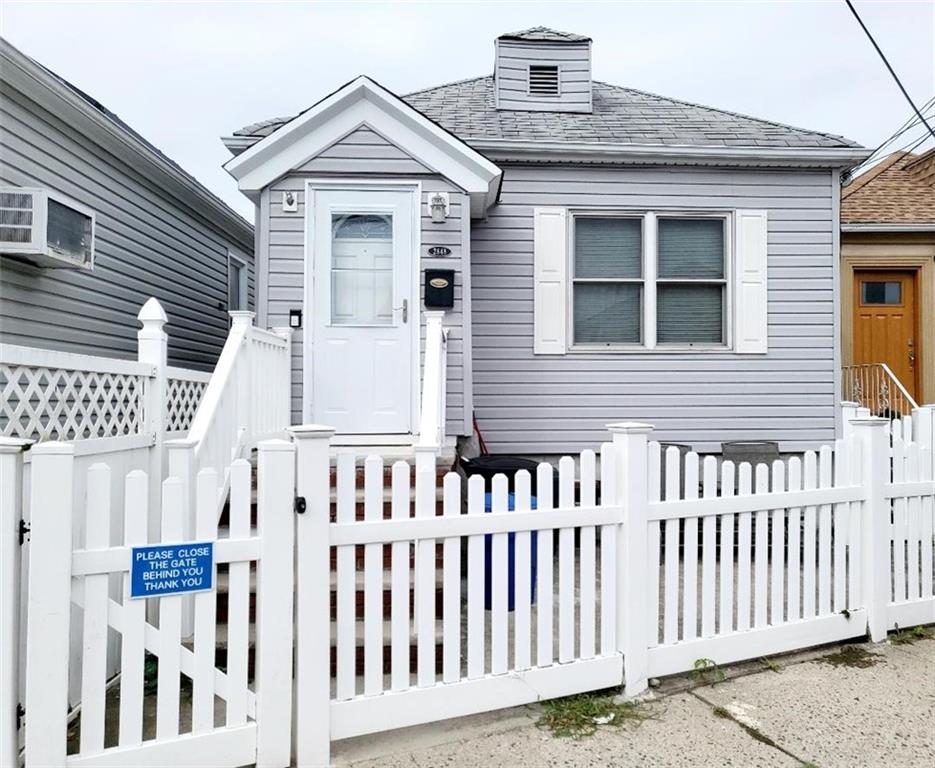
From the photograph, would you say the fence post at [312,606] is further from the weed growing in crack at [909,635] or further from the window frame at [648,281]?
the window frame at [648,281]

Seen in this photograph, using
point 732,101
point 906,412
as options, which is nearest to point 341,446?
point 906,412

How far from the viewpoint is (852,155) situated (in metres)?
7.14

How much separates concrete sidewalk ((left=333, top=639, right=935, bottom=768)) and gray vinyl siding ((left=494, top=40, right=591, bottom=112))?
6.81 m

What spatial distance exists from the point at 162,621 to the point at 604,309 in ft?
18.6

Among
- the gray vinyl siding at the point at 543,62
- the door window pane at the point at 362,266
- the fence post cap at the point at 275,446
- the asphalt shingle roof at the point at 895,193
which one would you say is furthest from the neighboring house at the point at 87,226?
the asphalt shingle roof at the point at 895,193

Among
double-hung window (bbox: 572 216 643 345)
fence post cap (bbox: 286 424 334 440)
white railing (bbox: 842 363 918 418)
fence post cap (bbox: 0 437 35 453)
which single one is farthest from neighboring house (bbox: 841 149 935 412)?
fence post cap (bbox: 0 437 35 453)

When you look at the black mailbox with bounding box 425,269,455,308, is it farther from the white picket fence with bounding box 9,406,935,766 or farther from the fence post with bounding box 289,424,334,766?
the fence post with bounding box 289,424,334,766

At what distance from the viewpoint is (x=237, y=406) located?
14.9 feet

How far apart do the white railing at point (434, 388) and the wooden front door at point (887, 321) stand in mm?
7344

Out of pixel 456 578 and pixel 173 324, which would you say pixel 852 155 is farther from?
pixel 173 324

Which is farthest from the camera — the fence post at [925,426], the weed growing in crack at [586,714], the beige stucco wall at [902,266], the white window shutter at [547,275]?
the beige stucco wall at [902,266]

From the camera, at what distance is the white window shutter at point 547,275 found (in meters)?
7.07

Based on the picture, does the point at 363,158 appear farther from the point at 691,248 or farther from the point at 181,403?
the point at 691,248

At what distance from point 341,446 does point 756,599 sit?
3.22m
